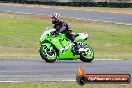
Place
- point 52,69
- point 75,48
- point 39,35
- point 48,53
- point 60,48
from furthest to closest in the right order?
point 39,35 → point 75,48 → point 60,48 → point 48,53 → point 52,69

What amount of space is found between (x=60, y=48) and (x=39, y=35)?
52.6 ft

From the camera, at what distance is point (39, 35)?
32781mm

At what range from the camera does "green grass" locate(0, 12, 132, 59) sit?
2481 cm

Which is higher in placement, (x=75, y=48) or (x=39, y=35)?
(x=75, y=48)

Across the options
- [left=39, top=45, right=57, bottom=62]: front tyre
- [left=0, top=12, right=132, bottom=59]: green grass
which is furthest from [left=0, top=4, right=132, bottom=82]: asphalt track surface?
[left=0, top=12, right=132, bottom=59]: green grass

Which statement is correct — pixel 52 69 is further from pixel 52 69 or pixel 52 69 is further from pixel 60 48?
pixel 60 48

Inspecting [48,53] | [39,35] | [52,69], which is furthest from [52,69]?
[39,35]

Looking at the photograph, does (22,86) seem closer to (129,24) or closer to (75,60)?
(75,60)

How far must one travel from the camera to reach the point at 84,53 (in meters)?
17.1

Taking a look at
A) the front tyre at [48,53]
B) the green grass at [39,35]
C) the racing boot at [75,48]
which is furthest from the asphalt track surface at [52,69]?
the green grass at [39,35]

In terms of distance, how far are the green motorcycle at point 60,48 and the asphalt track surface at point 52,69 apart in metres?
0.23

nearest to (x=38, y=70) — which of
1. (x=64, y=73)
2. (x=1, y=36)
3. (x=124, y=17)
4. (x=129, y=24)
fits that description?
(x=64, y=73)

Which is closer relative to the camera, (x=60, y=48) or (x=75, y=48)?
(x=60, y=48)

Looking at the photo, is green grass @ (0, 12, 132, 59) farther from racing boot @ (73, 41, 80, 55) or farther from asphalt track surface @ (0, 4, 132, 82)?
asphalt track surface @ (0, 4, 132, 82)
